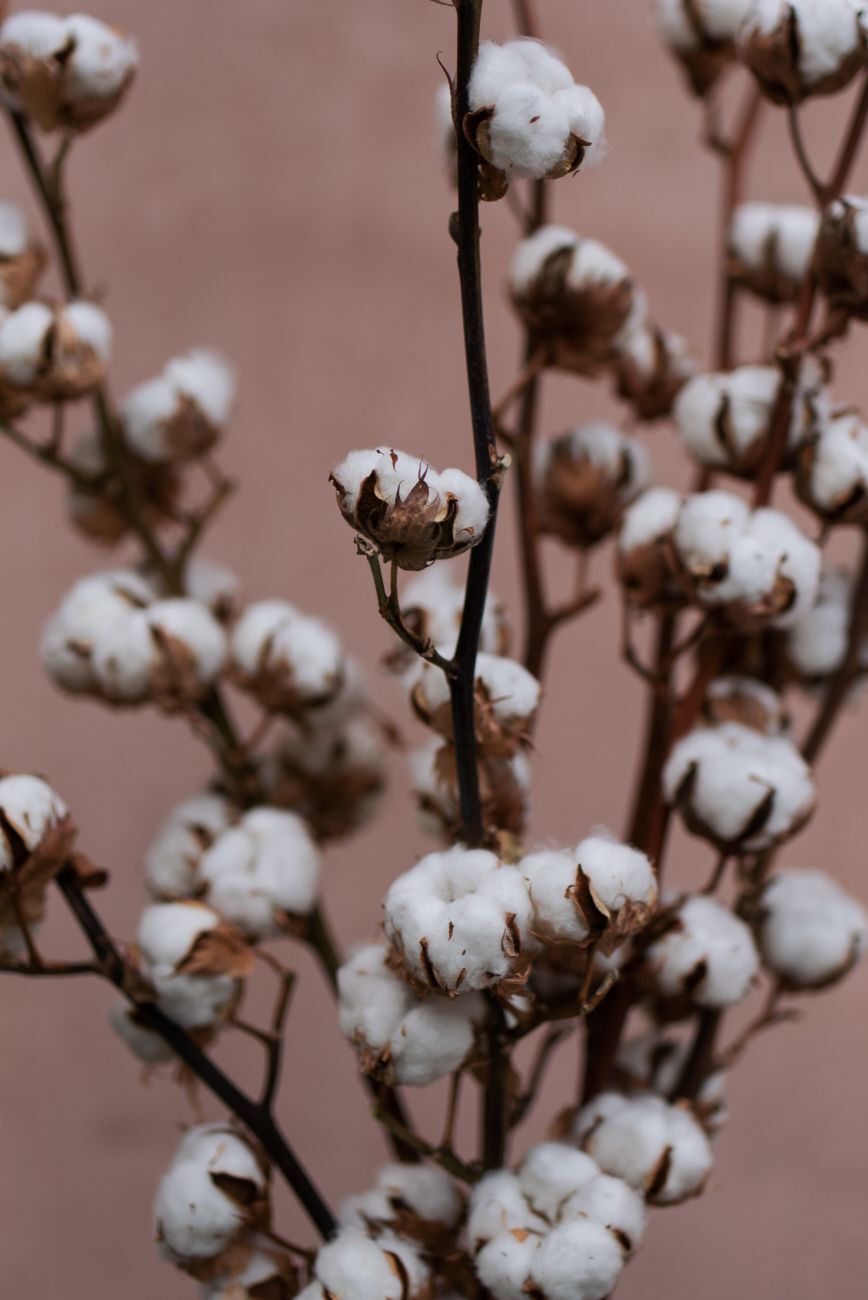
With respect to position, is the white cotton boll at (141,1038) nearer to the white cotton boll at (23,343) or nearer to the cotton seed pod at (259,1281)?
the cotton seed pod at (259,1281)

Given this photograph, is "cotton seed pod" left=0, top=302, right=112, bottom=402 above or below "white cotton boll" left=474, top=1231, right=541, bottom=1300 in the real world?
above

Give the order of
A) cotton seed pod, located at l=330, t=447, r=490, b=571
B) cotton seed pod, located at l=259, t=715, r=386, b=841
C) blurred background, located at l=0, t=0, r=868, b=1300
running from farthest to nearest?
1. blurred background, located at l=0, t=0, r=868, b=1300
2. cotton seed pod, located at l=259, t=715, r=386, b=841
3. cotton seed pod, located at l=330, t=447, r=490, b=571

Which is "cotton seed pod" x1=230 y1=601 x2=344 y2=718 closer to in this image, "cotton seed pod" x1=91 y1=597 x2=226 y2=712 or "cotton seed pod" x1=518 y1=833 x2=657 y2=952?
"cotton seed pod" x1=91 y1=597 x2=226 y2=712

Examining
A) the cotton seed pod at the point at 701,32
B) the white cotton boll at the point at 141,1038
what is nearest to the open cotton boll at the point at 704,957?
the white cotton boll at the point at 141,1038

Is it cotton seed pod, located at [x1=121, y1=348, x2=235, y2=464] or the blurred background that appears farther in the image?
the blurred background

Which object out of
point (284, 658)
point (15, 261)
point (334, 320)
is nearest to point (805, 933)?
point (284, 658)

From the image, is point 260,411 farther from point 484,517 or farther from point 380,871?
point 484,517

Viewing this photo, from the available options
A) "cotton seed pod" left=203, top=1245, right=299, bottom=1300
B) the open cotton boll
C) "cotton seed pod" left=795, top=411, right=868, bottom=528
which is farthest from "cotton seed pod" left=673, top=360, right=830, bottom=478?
"cotton seed pod" left=203, top=1245, right=299, bottom=1300
